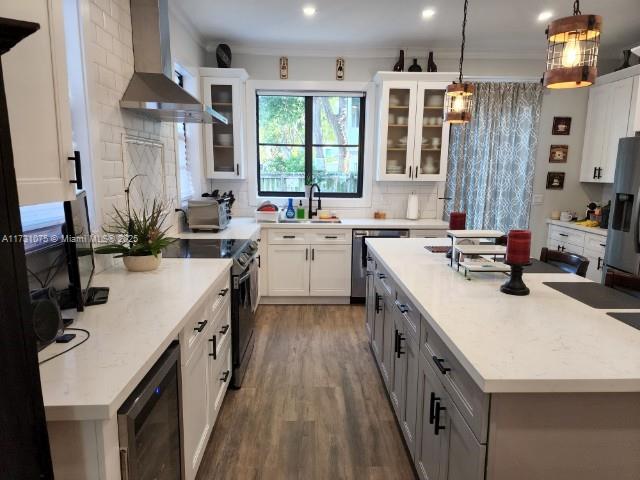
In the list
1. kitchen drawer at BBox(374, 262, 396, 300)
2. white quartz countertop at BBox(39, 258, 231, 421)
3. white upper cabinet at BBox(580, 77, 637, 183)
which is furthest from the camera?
white upper cabinet at BBox(580, 77, 637, 183)

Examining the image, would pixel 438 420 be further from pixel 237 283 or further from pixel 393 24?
pixel 393 24

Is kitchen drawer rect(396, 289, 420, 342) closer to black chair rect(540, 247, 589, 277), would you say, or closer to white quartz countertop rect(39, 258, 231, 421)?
white quartz countertop rect(39, 258, 231, 421)

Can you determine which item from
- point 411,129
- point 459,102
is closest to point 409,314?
point 459,102

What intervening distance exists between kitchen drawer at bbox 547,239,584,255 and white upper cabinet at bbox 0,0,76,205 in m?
4.80

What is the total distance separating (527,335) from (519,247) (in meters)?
0.53

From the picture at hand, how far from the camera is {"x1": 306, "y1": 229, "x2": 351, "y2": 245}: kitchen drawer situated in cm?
441

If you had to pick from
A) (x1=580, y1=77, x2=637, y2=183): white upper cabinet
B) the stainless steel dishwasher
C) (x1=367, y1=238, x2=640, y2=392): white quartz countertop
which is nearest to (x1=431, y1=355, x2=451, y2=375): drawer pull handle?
(x1=367, y1=238, x2=640, y2=392): white quartz countertop

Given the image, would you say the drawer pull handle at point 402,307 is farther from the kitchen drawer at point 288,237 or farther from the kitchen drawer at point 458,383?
the kitchen drawer at point 288,237

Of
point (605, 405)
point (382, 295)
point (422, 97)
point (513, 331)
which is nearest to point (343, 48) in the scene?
point (422, 97)

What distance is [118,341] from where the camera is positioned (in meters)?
1.34

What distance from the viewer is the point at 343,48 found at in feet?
15.1

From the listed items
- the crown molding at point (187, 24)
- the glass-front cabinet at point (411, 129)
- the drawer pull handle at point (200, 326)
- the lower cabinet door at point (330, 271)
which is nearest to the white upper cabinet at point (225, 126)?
the crown molding at point (187, 24)

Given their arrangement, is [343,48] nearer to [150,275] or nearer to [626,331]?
[150,275]

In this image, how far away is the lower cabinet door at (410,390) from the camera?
1924 mm
